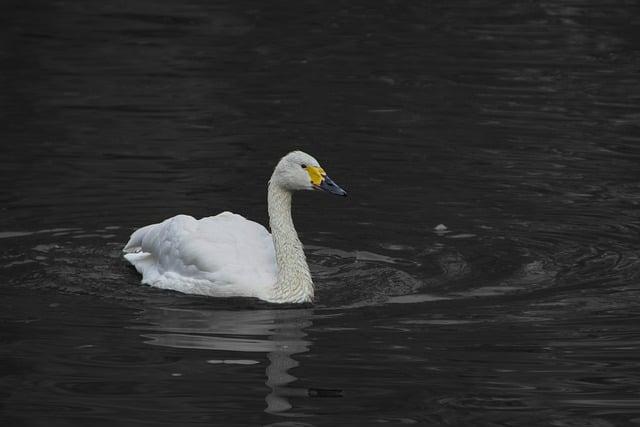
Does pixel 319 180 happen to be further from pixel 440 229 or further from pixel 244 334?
pixel 440 229

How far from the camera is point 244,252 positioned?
41.6ft

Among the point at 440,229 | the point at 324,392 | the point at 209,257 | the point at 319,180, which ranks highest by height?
the point at 319,180

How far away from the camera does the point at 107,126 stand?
1852 centimetres

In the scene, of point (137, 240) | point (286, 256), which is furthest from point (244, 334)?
point (137, 240)

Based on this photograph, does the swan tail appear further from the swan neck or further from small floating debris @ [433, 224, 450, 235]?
small floating debris @ [433, 224, 450, 235]

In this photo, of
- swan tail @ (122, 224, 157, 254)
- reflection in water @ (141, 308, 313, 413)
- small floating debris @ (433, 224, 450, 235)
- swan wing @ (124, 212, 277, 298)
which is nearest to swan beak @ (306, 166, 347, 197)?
swan wing @ (124, 212, 277, 298)

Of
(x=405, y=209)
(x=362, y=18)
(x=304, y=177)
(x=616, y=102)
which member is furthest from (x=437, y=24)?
(x=304, y=177)

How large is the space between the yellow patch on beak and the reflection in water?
1.05 metres

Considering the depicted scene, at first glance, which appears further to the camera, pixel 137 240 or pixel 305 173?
→ pixel 137 240

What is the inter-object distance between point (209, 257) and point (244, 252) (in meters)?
0.33

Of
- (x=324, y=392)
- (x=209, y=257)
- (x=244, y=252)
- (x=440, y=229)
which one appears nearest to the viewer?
(x=324, y=392)

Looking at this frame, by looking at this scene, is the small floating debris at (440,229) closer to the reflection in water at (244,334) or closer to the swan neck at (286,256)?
the swan neck at (286,256)

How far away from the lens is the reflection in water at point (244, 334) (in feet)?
33.7

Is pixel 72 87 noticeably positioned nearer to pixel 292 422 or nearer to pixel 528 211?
pixel 528 211
